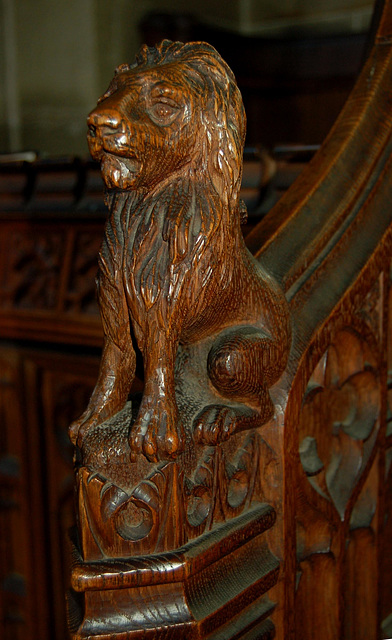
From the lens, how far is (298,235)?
74 centimetres

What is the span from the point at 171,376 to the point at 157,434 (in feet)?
0.18

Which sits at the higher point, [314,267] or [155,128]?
[155,128]

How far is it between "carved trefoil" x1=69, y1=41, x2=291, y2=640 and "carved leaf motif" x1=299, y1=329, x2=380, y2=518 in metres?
0.11

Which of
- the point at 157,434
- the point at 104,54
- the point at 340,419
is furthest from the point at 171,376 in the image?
the point at 104,54

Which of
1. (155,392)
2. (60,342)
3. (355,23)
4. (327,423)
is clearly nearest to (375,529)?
(327,423)

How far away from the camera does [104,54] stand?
9.61 feet

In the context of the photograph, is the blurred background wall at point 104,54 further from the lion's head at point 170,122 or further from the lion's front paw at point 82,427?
the lion's front paw at point 82,427

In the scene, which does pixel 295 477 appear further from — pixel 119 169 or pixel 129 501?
pixel 119 169

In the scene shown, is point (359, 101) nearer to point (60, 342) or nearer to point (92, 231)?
point (92, 231)

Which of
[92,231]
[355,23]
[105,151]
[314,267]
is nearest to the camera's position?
[105,151]

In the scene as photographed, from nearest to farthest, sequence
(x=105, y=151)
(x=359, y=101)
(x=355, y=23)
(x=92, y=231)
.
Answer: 1. (x=105, y=151)
2. (x=359, y=101)
3. (x=92, y=231)
4. (x=355, y=23)

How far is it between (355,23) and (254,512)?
3.00 metres

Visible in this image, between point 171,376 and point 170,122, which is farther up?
point 170,122

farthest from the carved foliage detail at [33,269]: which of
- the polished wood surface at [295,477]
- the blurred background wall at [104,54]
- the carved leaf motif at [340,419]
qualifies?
the blurred background wall at [104,54]
